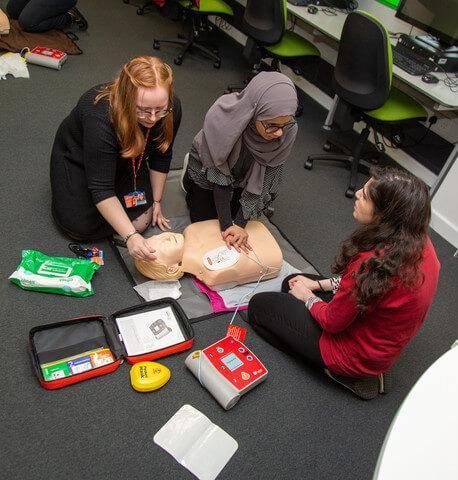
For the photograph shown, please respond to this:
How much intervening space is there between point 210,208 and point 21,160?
106 centimetres

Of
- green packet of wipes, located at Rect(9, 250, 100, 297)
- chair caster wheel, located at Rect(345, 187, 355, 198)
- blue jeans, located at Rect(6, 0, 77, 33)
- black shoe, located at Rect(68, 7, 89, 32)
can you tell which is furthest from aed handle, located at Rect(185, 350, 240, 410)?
black shoe, located at Rect(68, 7, 89, 32)

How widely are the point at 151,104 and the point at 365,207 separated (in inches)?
30.8

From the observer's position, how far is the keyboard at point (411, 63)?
2.48 meters

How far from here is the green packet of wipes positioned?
1.65 metres

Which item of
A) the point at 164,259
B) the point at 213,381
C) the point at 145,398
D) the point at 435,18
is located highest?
the point at 435,18

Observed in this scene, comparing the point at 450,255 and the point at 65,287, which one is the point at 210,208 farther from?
the point at 450,255

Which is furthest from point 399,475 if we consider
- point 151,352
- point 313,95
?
point 313,95

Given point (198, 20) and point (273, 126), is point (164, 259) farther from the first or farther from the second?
point (198, 20)

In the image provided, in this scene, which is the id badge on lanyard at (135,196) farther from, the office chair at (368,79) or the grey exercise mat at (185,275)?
the office chair at (368,79)

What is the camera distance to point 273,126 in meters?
1.67

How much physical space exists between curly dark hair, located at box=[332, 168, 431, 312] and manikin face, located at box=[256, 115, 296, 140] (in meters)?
0.52

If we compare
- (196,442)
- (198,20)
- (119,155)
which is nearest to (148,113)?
(119,155)

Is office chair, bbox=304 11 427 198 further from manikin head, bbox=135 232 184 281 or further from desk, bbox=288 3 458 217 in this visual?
manikin head, bbox=135 232 184 281

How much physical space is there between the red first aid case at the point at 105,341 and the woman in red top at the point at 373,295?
0.36 metres
